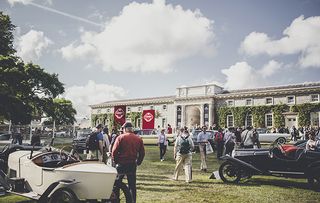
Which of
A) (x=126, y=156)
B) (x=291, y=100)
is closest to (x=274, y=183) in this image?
(x=126, y=156)

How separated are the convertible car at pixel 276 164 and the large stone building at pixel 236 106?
97.6 feet

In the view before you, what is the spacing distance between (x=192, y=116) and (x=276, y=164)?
140ft

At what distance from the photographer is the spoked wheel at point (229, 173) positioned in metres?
9.50

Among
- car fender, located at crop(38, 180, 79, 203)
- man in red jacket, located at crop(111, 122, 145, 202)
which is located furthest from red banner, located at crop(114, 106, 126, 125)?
car fender, located at crop(38, 180, 79, 203)

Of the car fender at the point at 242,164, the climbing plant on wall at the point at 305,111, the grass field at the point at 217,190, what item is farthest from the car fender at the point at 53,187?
the climbing plant on wall at the point at 305,111

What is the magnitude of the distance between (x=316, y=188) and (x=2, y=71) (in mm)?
25081

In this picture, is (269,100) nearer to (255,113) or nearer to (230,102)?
(255,113)

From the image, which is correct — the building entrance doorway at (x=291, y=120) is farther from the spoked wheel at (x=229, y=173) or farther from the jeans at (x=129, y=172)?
the jeans at (x=129, y=172)

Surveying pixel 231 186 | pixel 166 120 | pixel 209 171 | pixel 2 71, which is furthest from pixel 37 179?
pixel 166 120

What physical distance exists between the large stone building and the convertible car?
97.6 feet

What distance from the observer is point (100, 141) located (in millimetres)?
10047

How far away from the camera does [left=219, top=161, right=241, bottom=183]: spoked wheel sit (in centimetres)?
950

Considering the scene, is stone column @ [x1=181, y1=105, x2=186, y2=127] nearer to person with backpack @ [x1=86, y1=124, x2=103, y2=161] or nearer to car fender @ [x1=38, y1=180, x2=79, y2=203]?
person with backpack @ [x1=86, y1=124, x2=103, y2=161]

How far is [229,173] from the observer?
385 inches
